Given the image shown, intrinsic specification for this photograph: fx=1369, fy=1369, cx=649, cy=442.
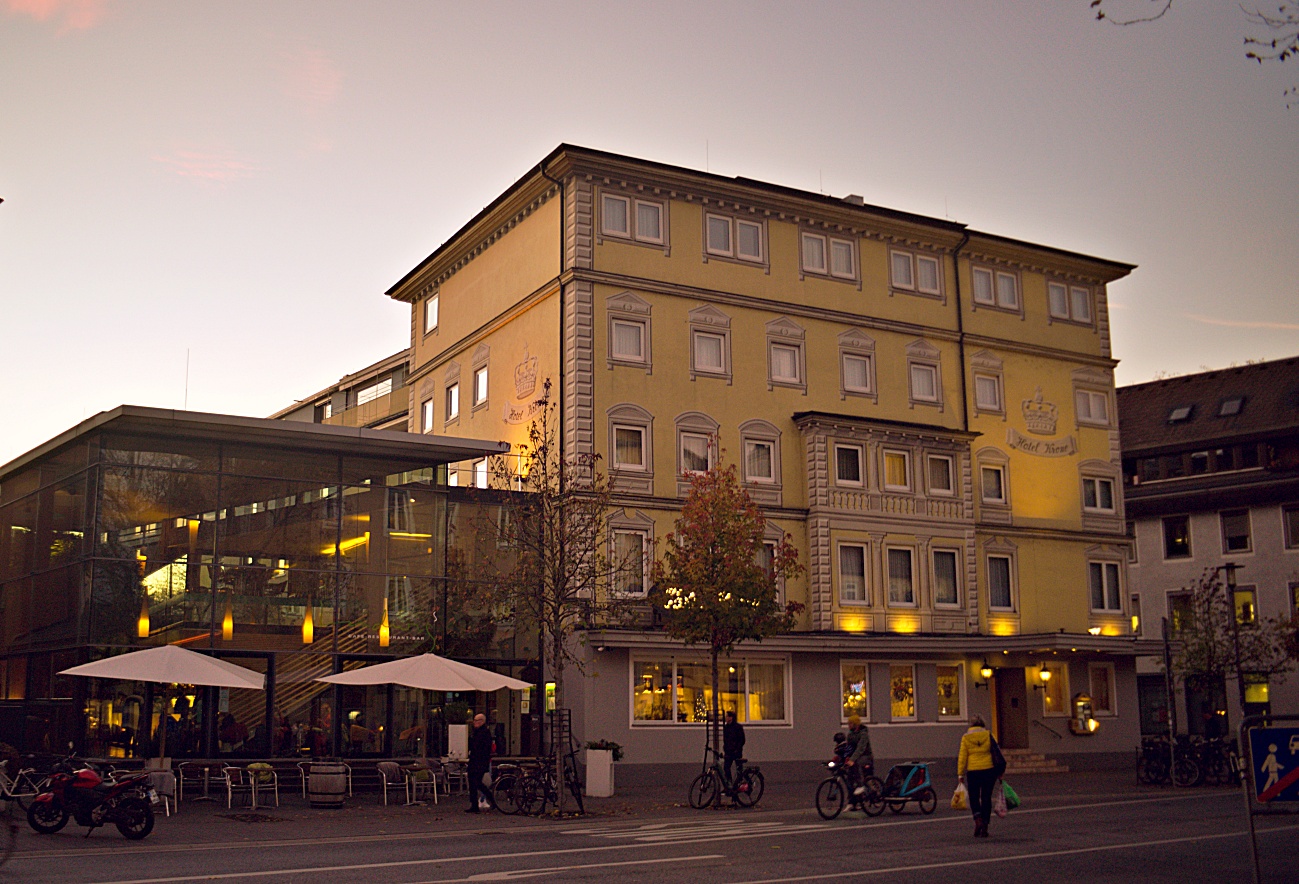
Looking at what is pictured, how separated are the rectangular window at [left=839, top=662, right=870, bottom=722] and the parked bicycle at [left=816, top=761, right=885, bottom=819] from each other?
46.5 feet

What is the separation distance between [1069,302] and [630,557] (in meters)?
20.1

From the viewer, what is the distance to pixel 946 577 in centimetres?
4197

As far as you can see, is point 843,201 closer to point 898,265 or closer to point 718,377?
point 898,265

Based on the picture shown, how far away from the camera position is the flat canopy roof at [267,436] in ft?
100

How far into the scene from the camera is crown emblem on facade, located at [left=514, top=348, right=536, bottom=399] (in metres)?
39.4

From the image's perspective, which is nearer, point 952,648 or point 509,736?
point 509,736

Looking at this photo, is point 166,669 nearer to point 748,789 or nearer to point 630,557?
point 748,789

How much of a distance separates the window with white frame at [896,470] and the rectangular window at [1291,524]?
1026 inches

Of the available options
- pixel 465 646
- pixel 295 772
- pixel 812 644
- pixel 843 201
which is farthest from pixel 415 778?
pixel 843 201

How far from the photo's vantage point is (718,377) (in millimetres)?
39531

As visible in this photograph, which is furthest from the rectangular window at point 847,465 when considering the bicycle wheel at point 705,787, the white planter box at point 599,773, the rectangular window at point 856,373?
the bicycle wheel at point 705,787

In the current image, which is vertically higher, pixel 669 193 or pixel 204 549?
pixel 669 193

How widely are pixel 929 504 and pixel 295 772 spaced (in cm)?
2052

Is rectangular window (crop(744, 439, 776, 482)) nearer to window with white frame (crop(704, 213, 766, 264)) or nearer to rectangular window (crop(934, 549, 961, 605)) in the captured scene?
window with white frame (crop(704, 213, 766, 264))
